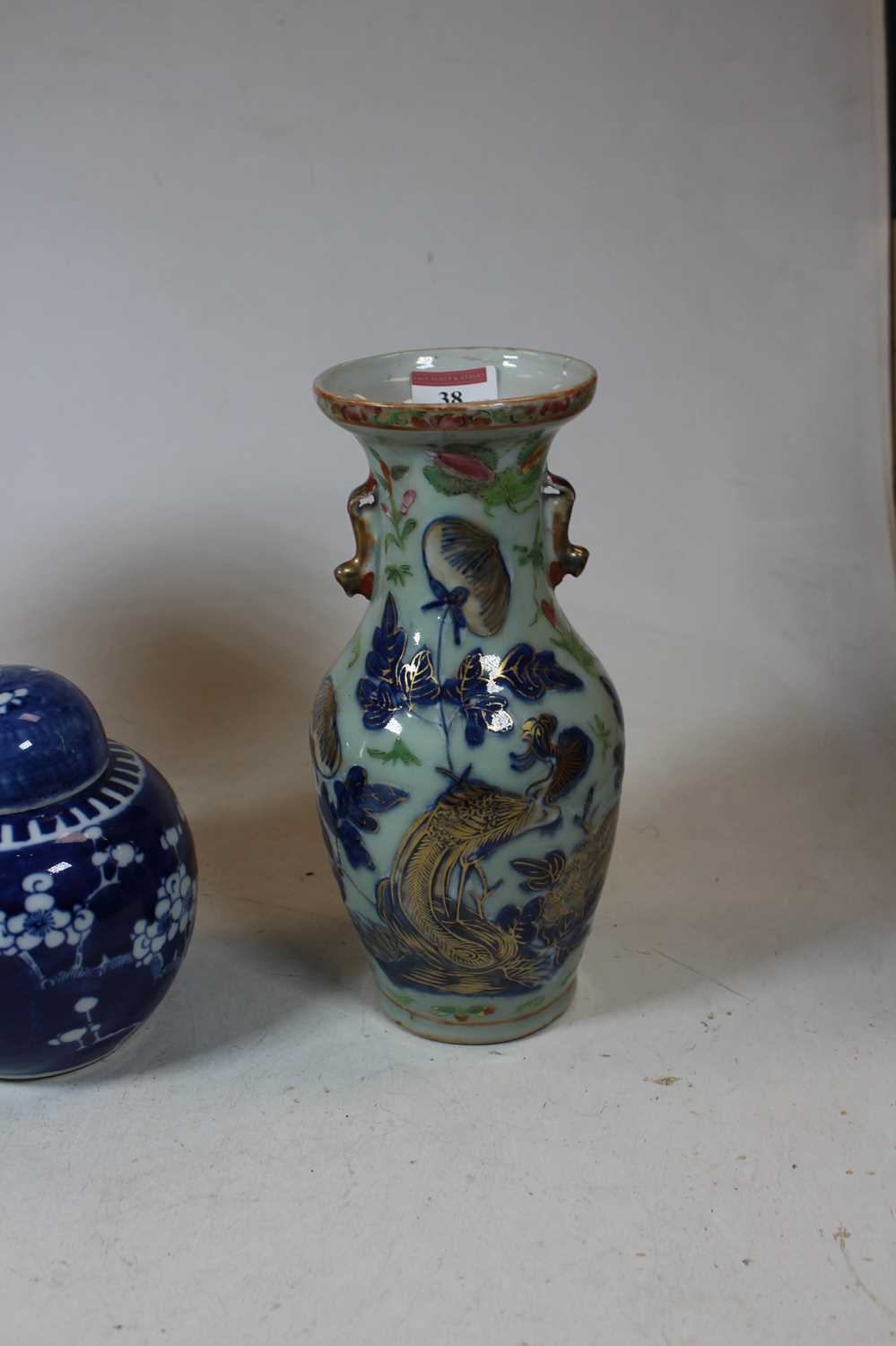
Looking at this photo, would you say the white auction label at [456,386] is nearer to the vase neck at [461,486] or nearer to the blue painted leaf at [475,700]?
the vase neck at [461,486]

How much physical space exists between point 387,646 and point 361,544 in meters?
0.09

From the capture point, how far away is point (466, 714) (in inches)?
51.1

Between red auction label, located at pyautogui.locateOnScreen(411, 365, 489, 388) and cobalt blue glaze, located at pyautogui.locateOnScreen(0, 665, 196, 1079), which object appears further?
red auction label, located at pyautogui.locateOnScreen(411, 365, 489, 388)

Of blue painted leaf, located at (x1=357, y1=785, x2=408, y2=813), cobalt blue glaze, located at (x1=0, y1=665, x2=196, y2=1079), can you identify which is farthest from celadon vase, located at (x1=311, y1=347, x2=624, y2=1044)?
cobalt blue glaze, located at (x1=0, y1=665, x2=196, y2=1079)

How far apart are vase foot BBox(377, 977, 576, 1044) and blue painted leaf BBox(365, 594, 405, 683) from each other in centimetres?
31

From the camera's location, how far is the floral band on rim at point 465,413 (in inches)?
47.2

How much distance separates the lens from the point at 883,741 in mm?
1876

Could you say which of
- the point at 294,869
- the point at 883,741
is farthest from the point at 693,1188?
the point at 883,741

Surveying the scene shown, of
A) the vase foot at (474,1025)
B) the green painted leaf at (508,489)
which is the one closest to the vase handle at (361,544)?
the green painted leaf at (508,489)

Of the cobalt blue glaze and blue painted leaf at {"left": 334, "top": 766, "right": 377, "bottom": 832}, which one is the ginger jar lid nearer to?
the cobalt blue glaze

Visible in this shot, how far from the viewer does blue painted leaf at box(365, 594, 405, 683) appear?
1.32m

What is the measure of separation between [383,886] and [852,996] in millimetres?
445

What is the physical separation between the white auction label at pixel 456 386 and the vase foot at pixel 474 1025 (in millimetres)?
525

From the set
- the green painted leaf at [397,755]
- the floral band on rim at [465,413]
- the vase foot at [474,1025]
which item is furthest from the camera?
the vase foot at [474,1025]
